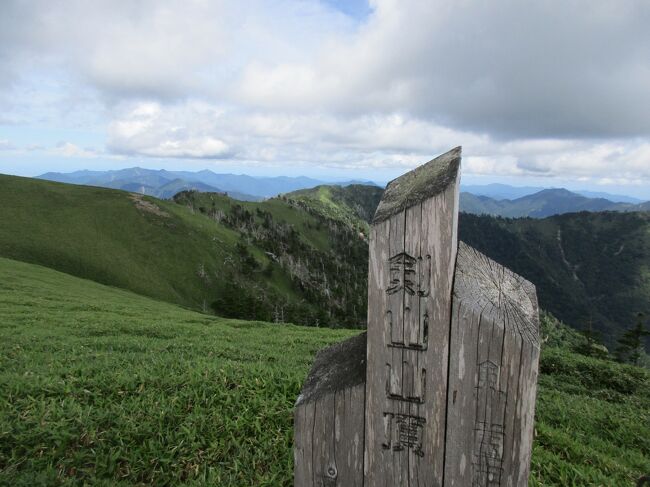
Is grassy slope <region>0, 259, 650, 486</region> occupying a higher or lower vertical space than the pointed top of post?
lower

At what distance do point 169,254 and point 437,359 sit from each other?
8571 cm

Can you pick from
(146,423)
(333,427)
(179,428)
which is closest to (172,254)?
(146,423)

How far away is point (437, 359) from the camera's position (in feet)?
7.73

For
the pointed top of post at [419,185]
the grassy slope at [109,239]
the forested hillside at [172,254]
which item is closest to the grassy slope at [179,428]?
the pointed top of post at [419,185]

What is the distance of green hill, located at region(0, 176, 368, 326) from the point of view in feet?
219

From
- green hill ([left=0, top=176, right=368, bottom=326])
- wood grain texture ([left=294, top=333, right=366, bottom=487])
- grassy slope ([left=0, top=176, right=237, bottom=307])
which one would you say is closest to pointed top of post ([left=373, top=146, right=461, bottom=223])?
wood grain texture ([left=294, top=333, right=366, bottom=487])

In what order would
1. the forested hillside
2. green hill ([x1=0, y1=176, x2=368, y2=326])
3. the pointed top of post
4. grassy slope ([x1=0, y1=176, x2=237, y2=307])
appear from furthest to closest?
the forested hillside
green hill ([x1=0, y1=176, x2=368, y2=326])
grassy slope ([x1=0, y1=176, x2=237, y2=307])
the pointed top of post

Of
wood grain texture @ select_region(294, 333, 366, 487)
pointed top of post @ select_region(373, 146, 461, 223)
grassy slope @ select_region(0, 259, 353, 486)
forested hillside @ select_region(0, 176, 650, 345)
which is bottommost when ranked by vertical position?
forested hillside @ select_region(0, 176, 650, 345)

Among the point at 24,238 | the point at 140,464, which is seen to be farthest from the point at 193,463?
the point at 24,238

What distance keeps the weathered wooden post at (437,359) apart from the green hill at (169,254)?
70.1 meters

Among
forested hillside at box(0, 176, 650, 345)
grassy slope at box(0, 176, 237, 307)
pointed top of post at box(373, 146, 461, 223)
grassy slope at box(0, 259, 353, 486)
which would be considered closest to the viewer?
pointed top of post at box(373, 146, 461, 223)

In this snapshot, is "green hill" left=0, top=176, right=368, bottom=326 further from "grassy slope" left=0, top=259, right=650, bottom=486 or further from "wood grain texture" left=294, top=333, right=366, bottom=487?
"wood grain texture" left=294, top=333, right=366, bottom=487

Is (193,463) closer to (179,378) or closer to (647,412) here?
(179,378)

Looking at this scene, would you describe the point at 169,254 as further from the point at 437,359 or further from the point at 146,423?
the point at 437,359
